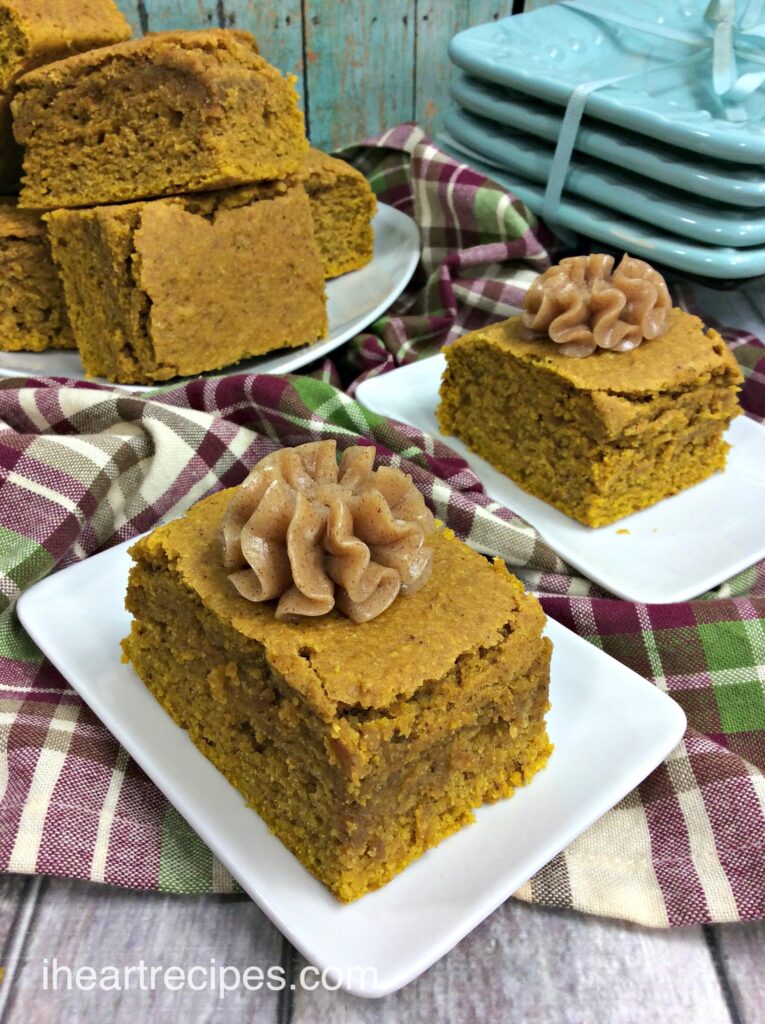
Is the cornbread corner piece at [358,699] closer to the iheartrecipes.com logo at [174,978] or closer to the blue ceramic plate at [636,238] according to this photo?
the iheartrecipes.com logo at [174,978]

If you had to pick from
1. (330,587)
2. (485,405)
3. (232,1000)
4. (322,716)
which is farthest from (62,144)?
(232,1000)

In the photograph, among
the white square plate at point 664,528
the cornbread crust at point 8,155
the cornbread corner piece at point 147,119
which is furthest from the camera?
the cornbread crust at point 8,155

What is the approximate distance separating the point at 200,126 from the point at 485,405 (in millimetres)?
1100

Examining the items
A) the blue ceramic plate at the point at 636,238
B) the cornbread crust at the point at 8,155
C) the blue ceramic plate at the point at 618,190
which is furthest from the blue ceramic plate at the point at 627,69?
the cornbread crust at the point at 8,155

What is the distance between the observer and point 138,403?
2.35 m

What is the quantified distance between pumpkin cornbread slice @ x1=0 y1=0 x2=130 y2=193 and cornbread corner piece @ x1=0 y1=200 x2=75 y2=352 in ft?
0.79

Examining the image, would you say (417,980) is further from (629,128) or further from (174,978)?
(629,128)

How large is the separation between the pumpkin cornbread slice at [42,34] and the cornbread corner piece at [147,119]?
0.26 ft

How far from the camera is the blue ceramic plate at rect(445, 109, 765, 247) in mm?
2986

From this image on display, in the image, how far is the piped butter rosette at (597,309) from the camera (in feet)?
7.84

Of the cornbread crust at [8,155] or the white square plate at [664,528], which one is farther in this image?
the cornbread crust at [8,155]

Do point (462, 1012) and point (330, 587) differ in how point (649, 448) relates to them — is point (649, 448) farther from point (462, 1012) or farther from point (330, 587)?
point (462, 1012)

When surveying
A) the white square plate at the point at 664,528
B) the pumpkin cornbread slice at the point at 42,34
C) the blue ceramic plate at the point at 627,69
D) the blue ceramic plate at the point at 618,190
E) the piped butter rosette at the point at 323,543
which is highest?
the pumpkin cornbread slice at the point at 42,34

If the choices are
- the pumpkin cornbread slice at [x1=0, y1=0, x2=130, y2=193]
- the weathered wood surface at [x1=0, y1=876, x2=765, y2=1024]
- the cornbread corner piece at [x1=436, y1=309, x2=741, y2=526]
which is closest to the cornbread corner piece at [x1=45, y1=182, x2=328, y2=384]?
the pumpkin cornbread slice at [x1=0, y1=0, x2=130, y2=193]
